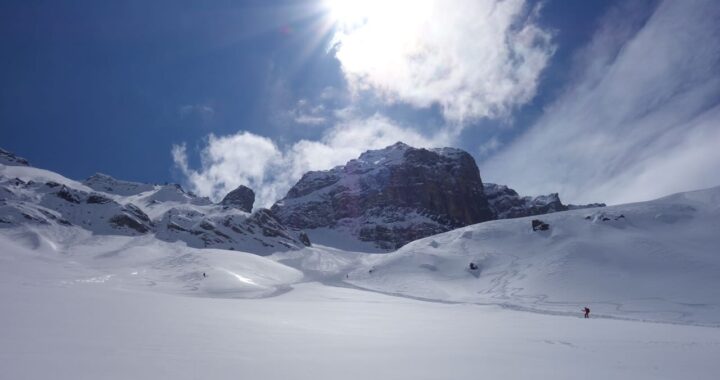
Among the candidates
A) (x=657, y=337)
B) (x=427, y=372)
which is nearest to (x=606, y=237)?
(x=657, y=337)

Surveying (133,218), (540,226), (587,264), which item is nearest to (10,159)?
(133,218)

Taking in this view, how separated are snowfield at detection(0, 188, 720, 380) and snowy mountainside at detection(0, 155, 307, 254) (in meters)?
7.59

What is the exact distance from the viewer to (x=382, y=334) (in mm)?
14523

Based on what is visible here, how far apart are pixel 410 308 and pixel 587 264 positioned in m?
33.1

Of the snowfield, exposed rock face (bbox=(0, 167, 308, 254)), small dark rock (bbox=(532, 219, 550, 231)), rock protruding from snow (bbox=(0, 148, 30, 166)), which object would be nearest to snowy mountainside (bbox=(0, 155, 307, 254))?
A: exposed rock face (bbox=(0, 167, 308, 254))

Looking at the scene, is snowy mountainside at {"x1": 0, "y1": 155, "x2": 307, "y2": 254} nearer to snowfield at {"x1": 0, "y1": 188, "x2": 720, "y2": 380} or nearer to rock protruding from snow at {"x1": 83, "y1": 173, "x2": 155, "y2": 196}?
snowfield at {"x1": 0, "y1": 188, "x2": 720, "y2": 380}

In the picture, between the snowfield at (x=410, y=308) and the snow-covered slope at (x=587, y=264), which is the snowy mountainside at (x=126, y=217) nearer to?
the snowfield at (x=410, y=308)

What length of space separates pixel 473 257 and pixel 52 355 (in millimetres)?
63057

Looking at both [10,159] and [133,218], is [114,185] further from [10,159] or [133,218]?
[133,218]

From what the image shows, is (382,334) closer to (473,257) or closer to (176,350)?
(176,350)

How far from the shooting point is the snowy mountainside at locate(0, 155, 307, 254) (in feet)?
332

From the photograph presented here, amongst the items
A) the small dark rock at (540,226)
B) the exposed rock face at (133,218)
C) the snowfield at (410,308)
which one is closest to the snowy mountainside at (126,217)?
the exposed rock face at (133,218)

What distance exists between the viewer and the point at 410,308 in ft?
103

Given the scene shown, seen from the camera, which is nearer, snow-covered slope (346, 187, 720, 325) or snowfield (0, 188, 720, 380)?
snowfield (0, 188, 720, 380)
